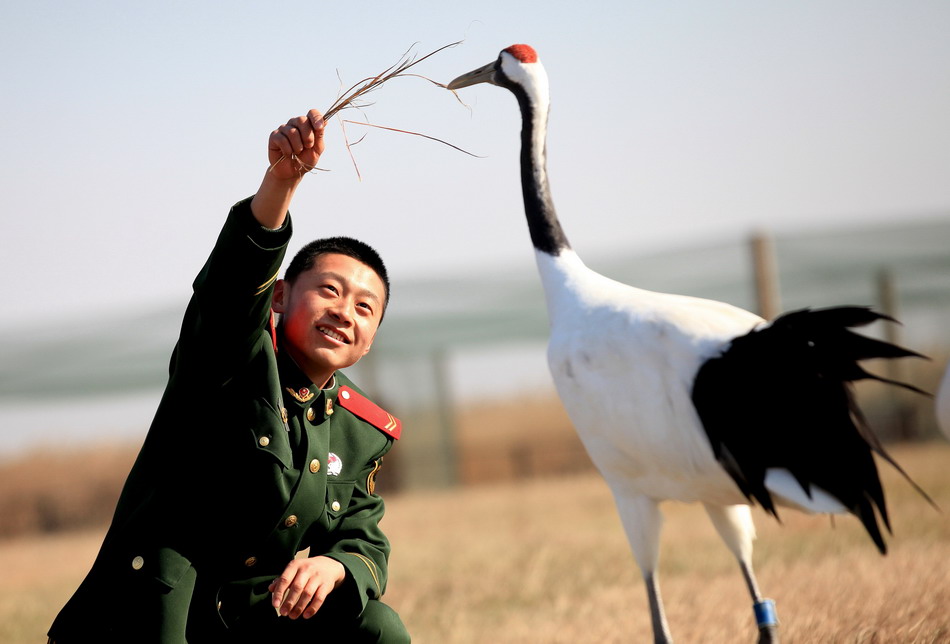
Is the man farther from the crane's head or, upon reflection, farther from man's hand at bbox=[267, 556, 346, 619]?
the crane's head

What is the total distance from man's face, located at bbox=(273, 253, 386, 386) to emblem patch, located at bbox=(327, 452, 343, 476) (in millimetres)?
237

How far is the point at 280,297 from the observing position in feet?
8.75

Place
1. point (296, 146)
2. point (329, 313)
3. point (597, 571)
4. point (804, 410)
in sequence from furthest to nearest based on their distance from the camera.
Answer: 1. point (597, 571)
2. point (804, 410)
3. point (329, 313)
4. point (296, 146)

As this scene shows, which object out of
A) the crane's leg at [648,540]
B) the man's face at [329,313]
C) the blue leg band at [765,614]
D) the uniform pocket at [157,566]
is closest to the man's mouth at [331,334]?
the man's face at [329,313]

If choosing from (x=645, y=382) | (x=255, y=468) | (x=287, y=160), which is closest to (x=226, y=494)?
(x=255, y=468)

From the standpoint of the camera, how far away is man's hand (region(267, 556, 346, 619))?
2398 millimetres

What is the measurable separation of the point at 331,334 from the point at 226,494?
0.45 metres

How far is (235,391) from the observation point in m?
2.39

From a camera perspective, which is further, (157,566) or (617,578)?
(617,578)

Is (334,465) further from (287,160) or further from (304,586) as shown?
(287,160)

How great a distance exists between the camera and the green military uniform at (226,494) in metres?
2.27

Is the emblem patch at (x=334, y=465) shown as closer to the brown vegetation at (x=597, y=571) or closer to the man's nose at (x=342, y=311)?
the man's nose at (x=342, y=311)

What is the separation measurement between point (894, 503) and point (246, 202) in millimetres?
5962

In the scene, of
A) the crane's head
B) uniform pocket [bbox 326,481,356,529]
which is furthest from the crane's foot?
the crane's head
